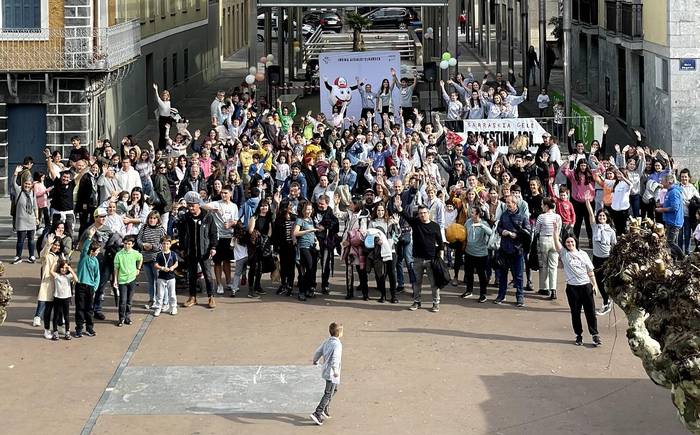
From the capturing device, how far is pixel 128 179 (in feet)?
74.9

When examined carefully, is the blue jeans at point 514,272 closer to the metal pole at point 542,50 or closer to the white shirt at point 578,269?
the white shirt at point 578,269

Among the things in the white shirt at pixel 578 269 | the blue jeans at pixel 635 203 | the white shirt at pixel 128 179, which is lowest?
the white shirt at pixel 578 269

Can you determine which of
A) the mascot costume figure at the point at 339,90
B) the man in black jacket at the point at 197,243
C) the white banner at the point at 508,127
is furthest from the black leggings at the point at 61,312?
the mascot costume figure at the point at 339,90

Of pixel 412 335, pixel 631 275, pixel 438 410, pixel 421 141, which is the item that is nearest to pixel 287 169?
pixel 421 141

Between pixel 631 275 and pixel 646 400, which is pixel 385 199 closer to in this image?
pixel 646 400

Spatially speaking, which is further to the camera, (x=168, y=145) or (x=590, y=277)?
(x=168, y=145)

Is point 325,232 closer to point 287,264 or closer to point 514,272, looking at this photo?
point 287,264

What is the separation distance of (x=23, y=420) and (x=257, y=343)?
12.0ft

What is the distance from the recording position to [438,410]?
14828mm

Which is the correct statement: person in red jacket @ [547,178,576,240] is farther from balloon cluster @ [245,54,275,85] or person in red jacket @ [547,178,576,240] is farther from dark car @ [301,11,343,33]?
dark car @ [301,11,343,33]

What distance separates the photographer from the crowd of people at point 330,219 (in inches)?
737

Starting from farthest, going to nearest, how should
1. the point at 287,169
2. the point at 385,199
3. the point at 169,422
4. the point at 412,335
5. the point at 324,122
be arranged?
the point at 324,122 → the point at 287,169 → the point at 385,199 → the point at 412,335 → the point at 169,422

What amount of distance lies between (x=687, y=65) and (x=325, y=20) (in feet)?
123

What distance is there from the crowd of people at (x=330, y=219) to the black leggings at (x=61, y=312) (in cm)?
2
